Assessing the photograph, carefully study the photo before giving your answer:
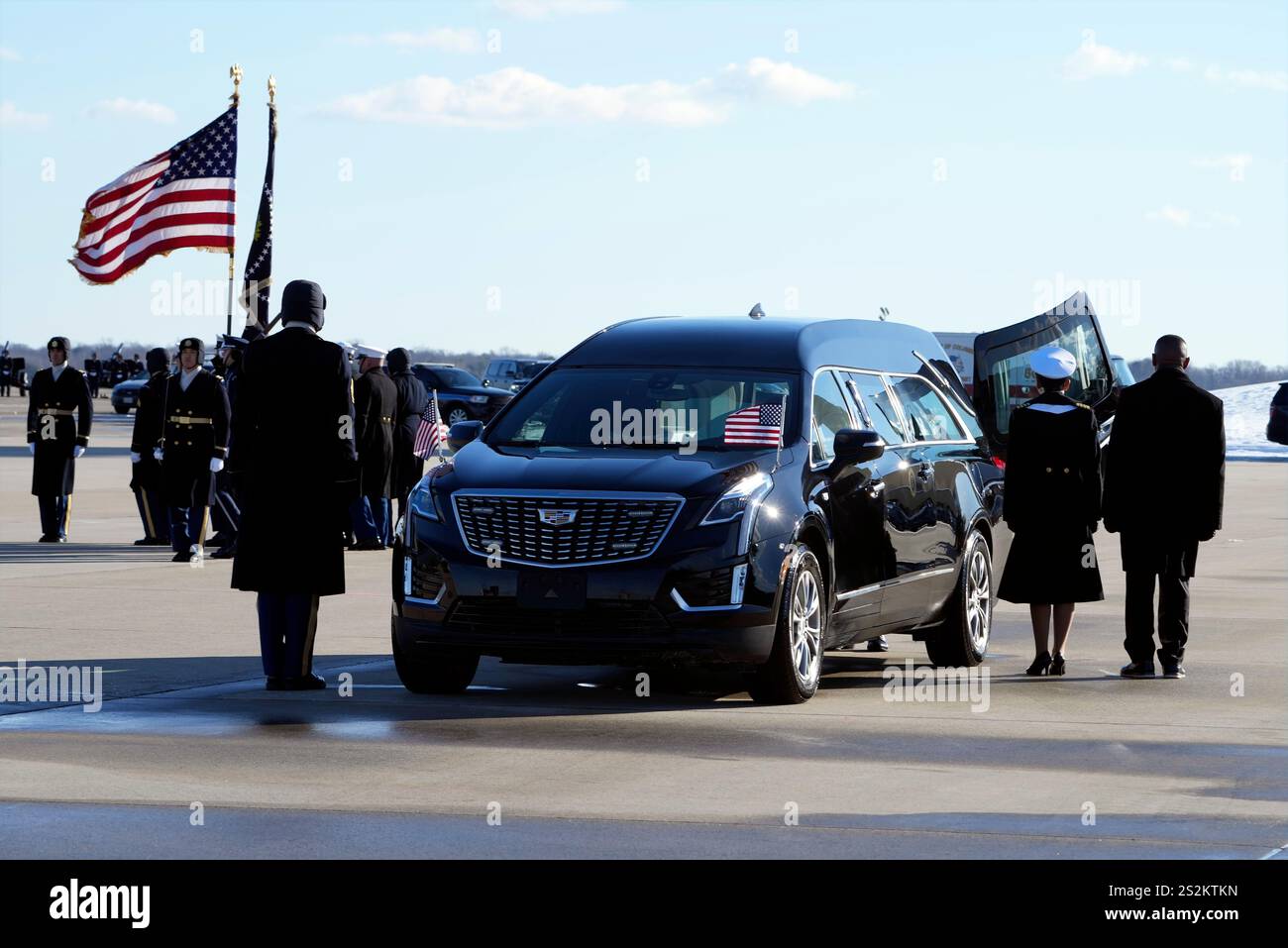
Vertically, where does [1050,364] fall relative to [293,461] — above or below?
above

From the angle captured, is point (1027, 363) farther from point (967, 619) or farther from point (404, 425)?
point (404, 425)

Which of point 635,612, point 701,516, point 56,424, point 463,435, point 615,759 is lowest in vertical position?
point 615,759

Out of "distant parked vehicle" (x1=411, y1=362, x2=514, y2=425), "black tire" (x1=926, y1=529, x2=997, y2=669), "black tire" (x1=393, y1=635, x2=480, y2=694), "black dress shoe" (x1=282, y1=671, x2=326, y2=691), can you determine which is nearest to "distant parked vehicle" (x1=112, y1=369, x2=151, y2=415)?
"distant parked vehicle" (x1=411, y1=362, x2=514, y2=425)

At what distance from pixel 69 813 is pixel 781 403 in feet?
15.3

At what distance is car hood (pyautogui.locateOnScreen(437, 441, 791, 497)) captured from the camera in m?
10.4

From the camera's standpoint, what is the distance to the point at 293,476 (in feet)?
36.5

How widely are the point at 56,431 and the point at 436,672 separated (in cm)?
1154

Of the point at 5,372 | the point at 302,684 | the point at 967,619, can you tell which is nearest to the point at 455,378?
→ the point at 5,372

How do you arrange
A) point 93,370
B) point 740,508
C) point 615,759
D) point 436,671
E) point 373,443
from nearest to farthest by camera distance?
1. point 615,759
2. point 740,508
3. point 436,671
4. point 373,443
5. point 93,370

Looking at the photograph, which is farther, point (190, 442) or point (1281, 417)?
point (1281, 417)

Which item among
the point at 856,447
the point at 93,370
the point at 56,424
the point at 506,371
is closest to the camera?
the point at 856,447

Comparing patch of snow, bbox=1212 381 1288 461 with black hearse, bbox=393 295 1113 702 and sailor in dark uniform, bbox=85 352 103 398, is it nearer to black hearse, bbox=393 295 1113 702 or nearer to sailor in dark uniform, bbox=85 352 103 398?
black hearse, bbox=393 295 1113 702

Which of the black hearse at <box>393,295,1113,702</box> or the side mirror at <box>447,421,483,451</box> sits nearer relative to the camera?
the black hearse at <box>393,295,1113,702</box>

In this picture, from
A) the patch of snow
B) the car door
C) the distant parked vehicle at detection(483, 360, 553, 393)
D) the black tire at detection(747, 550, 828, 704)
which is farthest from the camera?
the distant parked vehicle at detection(483, 360, 553, 393)
